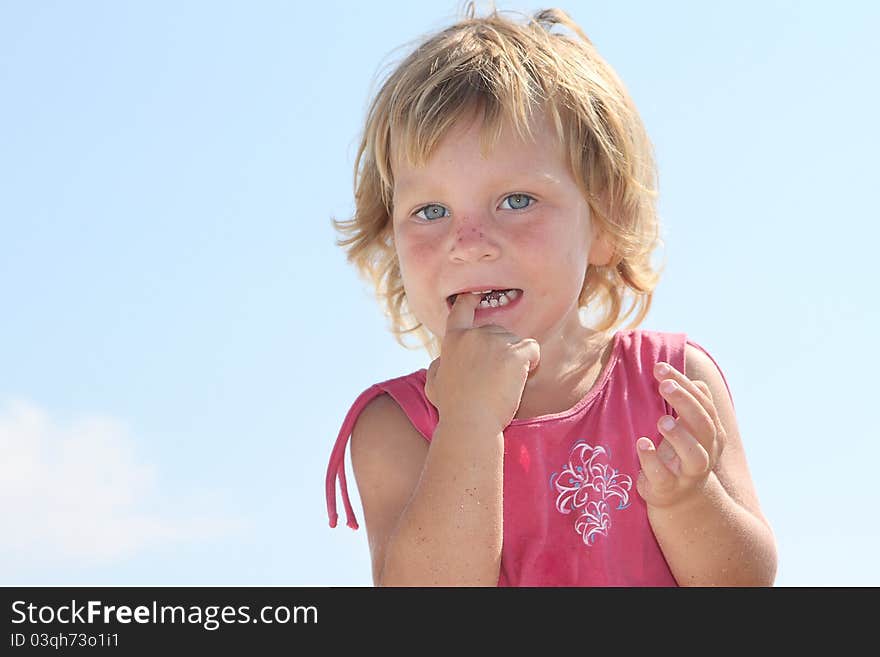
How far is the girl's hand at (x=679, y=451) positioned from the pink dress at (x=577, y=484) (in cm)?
40

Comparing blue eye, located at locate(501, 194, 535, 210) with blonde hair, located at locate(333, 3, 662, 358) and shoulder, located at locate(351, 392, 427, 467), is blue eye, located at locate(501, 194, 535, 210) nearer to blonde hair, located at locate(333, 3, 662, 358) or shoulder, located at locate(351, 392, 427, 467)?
blonde hair, located at locate(333, 3, 662, 358)

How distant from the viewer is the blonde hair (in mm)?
3707

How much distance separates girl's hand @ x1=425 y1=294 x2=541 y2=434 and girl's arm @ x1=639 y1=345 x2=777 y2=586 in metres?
0.40

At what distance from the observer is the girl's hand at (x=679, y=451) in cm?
306

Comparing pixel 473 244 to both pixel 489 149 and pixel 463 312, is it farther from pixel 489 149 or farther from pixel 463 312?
pixel 489 149

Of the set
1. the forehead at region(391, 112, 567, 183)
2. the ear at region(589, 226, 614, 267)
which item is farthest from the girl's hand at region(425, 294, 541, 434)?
the ear at region(589, 226, 614, 267)

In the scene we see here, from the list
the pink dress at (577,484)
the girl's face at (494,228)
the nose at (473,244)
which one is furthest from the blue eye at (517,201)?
the pink dress at (577,484)

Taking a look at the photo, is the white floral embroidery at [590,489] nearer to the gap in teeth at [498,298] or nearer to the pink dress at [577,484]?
the pink dress at [577,484]

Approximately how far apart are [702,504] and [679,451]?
245 millimetres
